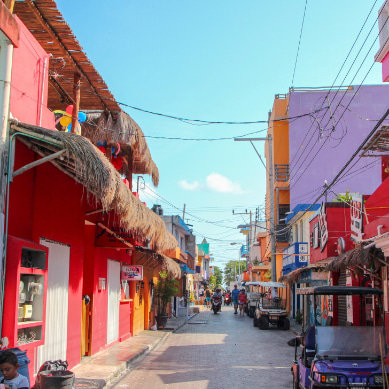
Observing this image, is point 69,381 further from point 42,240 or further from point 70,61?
point 70,61

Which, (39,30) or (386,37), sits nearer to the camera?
(39,30)

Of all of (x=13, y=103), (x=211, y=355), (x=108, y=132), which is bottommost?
(x=211, y=355)

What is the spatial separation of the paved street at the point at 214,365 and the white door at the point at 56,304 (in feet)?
4.81

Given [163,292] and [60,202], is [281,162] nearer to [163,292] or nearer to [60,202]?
[163,292]

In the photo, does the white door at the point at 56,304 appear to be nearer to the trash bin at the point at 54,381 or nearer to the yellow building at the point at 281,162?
the trash bin at the point at 54,381

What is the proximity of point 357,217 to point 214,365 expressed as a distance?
20.4 feet

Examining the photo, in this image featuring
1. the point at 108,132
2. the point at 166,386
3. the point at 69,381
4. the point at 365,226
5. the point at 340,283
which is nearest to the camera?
the point at 69,381

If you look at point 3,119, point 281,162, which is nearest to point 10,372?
point 3,119

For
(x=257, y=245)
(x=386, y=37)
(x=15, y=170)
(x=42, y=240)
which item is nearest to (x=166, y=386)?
(x=42, y=240)

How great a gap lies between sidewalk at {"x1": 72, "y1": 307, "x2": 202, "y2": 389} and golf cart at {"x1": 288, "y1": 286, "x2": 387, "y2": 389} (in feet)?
12.5

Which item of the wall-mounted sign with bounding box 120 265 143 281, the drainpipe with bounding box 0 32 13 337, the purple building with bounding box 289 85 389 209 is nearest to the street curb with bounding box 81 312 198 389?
the wall-mounted sign with bounding box 120 265 143 281

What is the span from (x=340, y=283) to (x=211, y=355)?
7190 mm

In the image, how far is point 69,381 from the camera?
719cm

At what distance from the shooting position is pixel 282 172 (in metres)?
36.0
